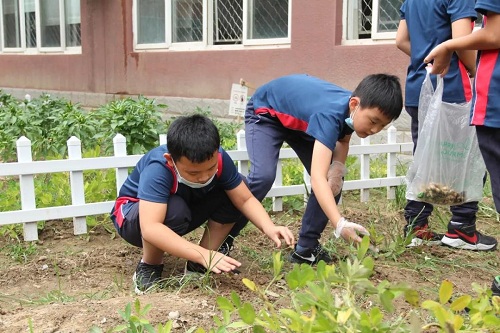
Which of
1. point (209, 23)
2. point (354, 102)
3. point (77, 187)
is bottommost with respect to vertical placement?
point (77, 187)

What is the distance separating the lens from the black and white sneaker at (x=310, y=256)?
323 cm

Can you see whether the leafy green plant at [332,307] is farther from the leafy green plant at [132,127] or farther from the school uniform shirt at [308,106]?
the leafy green plant at [132,127]

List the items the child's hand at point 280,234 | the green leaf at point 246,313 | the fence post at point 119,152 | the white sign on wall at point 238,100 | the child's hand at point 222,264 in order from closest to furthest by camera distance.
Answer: the green leaf at point 246,313, the child's hand at point 222,264, the child's hand at point 280,234, the fence post at point 119,152, the white sign on wall at point 238,100

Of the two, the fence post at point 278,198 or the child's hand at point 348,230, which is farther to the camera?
the fence post at point 278,198

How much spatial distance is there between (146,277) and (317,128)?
101 centimetres

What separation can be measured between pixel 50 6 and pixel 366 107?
1049 centimetres

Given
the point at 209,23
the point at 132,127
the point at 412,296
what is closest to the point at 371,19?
the point at 209,23

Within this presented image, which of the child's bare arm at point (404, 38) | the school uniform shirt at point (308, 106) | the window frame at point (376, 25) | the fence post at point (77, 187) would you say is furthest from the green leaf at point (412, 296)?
the window frame at point (376, 25)

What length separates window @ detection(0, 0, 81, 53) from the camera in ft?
37.7

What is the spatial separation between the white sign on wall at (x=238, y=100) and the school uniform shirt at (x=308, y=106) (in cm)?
251

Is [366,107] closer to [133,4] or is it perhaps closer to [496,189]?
[496,189]

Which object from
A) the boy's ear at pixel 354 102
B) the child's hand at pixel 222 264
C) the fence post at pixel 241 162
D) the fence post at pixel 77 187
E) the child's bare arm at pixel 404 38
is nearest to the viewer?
the child's hand at pixel 222 264

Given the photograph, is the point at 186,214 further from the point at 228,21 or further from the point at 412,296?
the point at 228,21

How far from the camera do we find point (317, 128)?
115 inches
